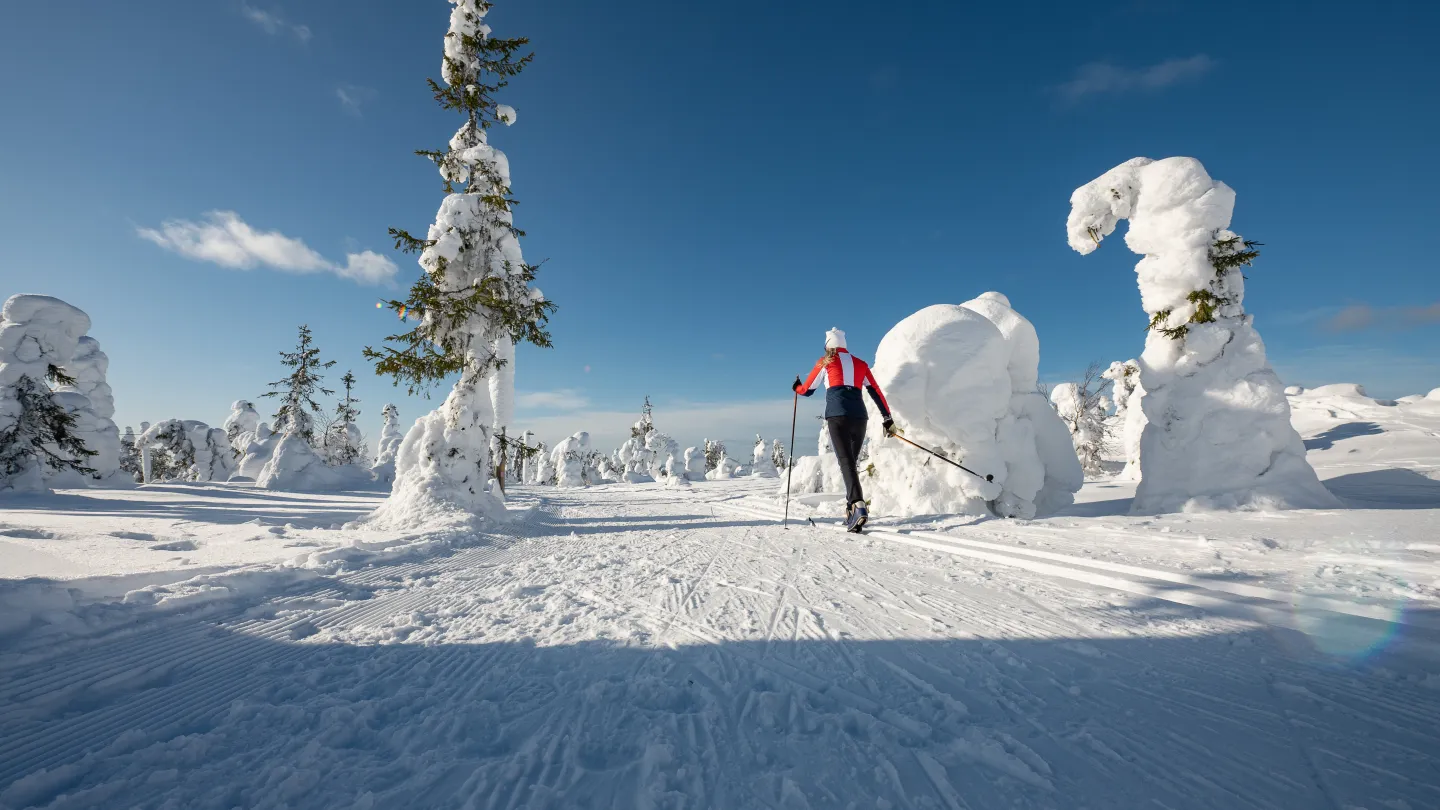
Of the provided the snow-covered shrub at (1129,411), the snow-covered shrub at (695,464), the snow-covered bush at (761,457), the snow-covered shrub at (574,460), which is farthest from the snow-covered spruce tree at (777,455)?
the snow-covered shrub at (1129,411)

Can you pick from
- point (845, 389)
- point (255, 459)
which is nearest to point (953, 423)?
point (845, 389)

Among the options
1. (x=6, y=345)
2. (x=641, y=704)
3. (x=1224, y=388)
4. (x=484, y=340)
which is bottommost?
(x=641, y=704)

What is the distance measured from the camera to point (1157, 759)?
1.58 meters

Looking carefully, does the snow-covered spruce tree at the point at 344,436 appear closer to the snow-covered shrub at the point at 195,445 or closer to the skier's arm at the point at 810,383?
the snow-covered shrub at the point at 195,445

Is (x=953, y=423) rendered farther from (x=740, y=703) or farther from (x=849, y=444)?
(x=740, y=703)

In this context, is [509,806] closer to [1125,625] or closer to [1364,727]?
[1364,727]

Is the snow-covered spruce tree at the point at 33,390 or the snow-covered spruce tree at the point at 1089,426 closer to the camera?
the snow-covered spruce tree at the point at 33,390

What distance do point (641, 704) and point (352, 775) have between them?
99cm

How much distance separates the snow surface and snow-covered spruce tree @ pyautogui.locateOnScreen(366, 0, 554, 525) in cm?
408

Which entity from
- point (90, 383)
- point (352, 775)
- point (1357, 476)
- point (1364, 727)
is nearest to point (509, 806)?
point (352, 775)

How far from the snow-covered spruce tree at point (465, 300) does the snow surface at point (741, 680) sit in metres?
4.08

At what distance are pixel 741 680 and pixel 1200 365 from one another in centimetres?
1057

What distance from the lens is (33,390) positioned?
13180 mm

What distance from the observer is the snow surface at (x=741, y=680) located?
1494 millimetres
